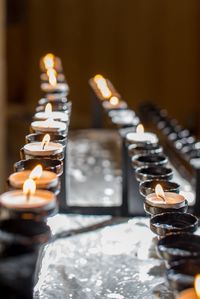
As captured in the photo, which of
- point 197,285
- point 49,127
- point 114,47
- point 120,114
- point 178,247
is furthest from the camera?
point 114,47

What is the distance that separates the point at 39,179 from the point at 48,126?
32 centimetres

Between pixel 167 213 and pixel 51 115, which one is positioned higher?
pixel 51 115

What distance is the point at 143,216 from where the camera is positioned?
1485 mm

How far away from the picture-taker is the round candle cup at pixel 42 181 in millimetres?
940

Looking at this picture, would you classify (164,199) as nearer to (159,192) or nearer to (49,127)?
(159,192)

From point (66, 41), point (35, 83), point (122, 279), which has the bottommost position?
point (122, 279)

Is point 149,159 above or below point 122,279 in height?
above

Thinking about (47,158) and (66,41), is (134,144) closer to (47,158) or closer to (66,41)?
(47,158)

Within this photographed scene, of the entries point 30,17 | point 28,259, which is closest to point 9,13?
point 30,17

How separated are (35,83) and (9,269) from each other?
4041 mm

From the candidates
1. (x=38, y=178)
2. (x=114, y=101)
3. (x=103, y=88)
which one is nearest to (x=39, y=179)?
(x=38, y=178)

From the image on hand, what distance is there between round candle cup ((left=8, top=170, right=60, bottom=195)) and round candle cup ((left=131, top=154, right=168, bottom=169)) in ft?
1.04

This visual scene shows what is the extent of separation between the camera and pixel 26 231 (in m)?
0.81

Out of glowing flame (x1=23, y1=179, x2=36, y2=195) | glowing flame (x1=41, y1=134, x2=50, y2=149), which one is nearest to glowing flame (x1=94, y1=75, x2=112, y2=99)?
glowing flame (x1=41, y1=134, x2=50, y2=149)
